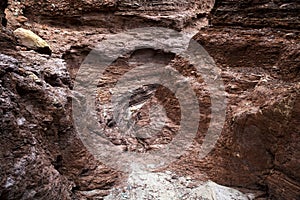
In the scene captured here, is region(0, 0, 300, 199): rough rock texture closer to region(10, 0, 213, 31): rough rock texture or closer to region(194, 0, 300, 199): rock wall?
region(194, 0, 300, 199): rock wall

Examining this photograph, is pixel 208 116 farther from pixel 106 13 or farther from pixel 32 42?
pixel 106 13

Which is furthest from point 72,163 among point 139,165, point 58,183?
point 139,165

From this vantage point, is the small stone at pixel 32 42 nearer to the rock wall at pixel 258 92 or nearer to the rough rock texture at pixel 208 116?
the rough rock texture at pixel 208 116

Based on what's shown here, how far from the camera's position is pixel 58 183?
3.44 meters

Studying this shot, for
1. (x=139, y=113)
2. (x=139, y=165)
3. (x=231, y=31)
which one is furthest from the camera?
(x=139, y=113)

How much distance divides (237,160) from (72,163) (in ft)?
8.06

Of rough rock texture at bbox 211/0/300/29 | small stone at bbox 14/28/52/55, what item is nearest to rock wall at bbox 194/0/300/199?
rough rock texture at bbox 211/0/300/29

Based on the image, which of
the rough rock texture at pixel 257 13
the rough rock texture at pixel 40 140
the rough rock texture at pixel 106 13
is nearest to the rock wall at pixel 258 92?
the rough rock texture at pixel 257 13

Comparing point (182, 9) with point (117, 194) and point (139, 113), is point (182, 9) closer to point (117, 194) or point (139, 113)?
point (139, 113)

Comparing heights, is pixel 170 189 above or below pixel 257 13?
Answer: below

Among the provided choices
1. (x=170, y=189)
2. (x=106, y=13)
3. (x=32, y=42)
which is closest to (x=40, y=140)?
(x=170, y=189)

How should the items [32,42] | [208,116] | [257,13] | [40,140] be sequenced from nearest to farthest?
[40,140] → [208,116] → [257,13] → [32,42]

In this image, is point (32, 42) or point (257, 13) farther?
point (32, 42)

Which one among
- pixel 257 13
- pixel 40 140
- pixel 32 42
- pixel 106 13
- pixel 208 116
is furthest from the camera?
pixel 106 13
